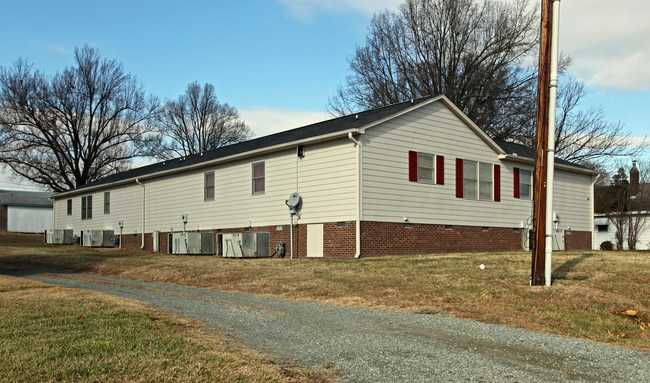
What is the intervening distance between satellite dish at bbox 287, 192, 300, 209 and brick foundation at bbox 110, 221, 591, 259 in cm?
78

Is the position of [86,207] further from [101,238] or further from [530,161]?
[530,161]

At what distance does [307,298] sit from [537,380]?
639 cm

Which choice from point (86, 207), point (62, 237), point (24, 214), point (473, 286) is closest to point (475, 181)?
point (473, 286)

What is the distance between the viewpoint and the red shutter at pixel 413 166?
20422 mm

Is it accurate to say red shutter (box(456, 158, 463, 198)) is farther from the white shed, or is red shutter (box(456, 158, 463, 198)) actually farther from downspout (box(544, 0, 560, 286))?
the white shed

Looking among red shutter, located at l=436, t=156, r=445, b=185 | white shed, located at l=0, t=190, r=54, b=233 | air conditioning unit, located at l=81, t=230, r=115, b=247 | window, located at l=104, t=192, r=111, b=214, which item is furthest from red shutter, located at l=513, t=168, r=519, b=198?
white shed, located at l=0, t=190, r=54, b=233

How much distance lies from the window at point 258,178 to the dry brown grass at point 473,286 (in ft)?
17.2

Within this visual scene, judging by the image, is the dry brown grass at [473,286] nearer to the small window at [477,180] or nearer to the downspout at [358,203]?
the downspout at [358,203]

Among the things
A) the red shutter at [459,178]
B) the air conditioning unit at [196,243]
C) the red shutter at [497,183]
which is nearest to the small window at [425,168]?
the red shutter at [459,178]

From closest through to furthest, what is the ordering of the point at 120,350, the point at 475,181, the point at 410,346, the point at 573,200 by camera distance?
the point at 120,350
the point at 410,346
the point at 475,181
the point at 573,200

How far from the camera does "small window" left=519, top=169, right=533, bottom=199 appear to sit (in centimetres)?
2480

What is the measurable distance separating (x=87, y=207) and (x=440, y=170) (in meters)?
23.6

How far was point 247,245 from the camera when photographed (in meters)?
21.3

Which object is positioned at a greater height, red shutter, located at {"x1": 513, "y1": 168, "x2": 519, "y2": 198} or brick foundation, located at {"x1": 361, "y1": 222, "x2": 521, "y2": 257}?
red shutter, located at {"x1": 513, "y1": 168, "x2": 519, "y2": 198}
